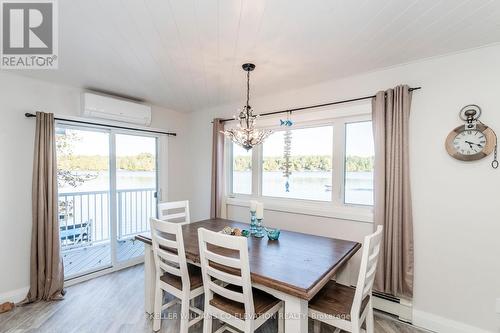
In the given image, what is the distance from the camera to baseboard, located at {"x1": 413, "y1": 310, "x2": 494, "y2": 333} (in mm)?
1923

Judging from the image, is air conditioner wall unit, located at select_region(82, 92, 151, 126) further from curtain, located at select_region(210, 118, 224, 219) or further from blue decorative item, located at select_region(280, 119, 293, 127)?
blue decorative item, located at select_region(280, 119, 293, 127)

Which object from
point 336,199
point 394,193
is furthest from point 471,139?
point 336,199

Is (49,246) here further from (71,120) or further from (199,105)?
(199,105)

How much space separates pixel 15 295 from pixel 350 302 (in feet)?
10.9

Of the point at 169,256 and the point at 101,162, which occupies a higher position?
the point at 101,162

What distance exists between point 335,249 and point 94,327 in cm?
224

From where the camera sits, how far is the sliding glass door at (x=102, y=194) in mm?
2996

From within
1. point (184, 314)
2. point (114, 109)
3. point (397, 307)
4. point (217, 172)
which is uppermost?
point (114, 109)

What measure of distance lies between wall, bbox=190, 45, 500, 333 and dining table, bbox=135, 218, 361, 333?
29.5 inches

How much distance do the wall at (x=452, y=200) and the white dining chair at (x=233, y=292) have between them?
4.89 feet

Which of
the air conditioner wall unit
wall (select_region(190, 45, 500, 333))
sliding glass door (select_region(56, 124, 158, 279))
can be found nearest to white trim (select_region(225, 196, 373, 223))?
wall (select_region(190, 45, 500, 333))

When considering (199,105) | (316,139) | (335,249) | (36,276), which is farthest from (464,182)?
(36,276)

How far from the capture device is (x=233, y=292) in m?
1.49

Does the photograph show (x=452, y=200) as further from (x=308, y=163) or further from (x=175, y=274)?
(x=175, y=274)
